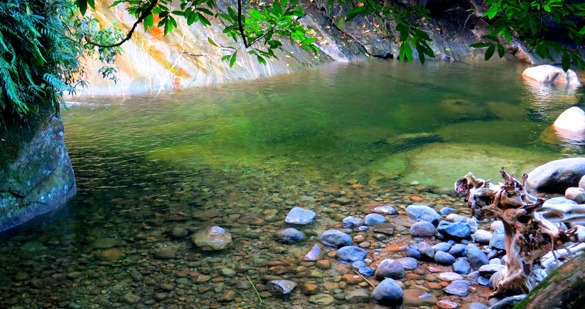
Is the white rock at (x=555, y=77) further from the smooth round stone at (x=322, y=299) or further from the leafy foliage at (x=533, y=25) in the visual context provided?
the leafy foliage at (x=533, y=25)

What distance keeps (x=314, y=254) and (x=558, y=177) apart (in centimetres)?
321

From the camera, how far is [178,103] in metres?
9.85

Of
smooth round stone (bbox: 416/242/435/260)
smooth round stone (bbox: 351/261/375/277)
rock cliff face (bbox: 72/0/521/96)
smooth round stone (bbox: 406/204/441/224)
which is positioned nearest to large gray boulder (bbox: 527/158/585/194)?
smooth round stone (bbox: 406/204/441/224)

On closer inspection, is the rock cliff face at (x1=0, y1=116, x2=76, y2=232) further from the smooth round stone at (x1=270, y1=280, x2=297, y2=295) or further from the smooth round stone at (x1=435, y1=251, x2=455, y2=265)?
the smooth round stone at (x1=435, y1=251, x2=455, y2=265)

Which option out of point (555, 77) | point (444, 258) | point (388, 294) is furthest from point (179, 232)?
point (555, 77)

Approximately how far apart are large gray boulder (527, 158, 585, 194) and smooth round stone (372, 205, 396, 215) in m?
1.86

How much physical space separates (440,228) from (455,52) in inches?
595

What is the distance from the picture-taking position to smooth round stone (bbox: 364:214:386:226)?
Answer: 468 cm

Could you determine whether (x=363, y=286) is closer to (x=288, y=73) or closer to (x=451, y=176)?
(x=451, y=176)

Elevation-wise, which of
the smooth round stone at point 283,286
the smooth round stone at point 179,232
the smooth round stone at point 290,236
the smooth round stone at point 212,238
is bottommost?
the smooth round stone at point 283,286

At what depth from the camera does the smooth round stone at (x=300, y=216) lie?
4711 mm

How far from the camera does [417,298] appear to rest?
11.3 feet

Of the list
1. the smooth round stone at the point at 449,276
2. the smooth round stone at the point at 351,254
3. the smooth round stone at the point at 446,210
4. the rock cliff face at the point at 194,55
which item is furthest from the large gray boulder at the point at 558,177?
the rock cliff face at the point at 194,55

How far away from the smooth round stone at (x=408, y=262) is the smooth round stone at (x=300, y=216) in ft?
3.45
